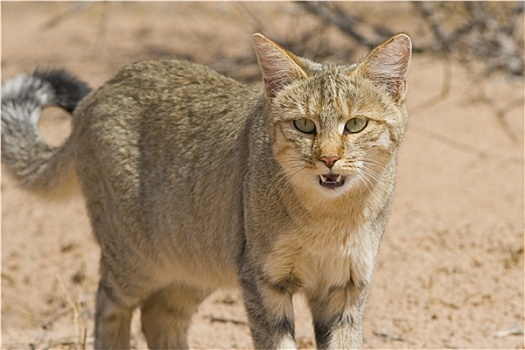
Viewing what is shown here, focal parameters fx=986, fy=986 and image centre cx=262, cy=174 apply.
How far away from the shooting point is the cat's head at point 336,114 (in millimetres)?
3643

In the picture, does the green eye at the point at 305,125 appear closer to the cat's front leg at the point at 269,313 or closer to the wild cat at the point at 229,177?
the wild cat at the point at 229,177

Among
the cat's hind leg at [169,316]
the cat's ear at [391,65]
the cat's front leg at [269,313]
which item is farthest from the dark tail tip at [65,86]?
the cat's ear at [391,65]

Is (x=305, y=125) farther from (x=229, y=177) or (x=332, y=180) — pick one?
(x=229, y=177)

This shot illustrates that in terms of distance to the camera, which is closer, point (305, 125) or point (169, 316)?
point (305, 125)

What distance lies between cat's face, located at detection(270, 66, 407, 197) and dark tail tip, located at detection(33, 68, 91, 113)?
1815mm

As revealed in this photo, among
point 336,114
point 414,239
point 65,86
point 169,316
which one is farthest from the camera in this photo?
point 414,239

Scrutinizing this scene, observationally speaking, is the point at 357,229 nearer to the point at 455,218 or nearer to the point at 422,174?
the point at 455,218

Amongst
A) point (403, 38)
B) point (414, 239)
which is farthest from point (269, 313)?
point (414, 239)

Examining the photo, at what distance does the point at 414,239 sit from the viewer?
6.52 metres

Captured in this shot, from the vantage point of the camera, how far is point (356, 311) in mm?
4023

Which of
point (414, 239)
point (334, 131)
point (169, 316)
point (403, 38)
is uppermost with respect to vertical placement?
point (403, 38)

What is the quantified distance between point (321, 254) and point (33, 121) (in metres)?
2.25

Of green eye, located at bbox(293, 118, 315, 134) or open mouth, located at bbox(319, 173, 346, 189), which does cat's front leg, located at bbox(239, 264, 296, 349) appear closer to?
open mouth, located at bbox(319, 173, 346, 189)

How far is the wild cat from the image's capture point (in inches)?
149
